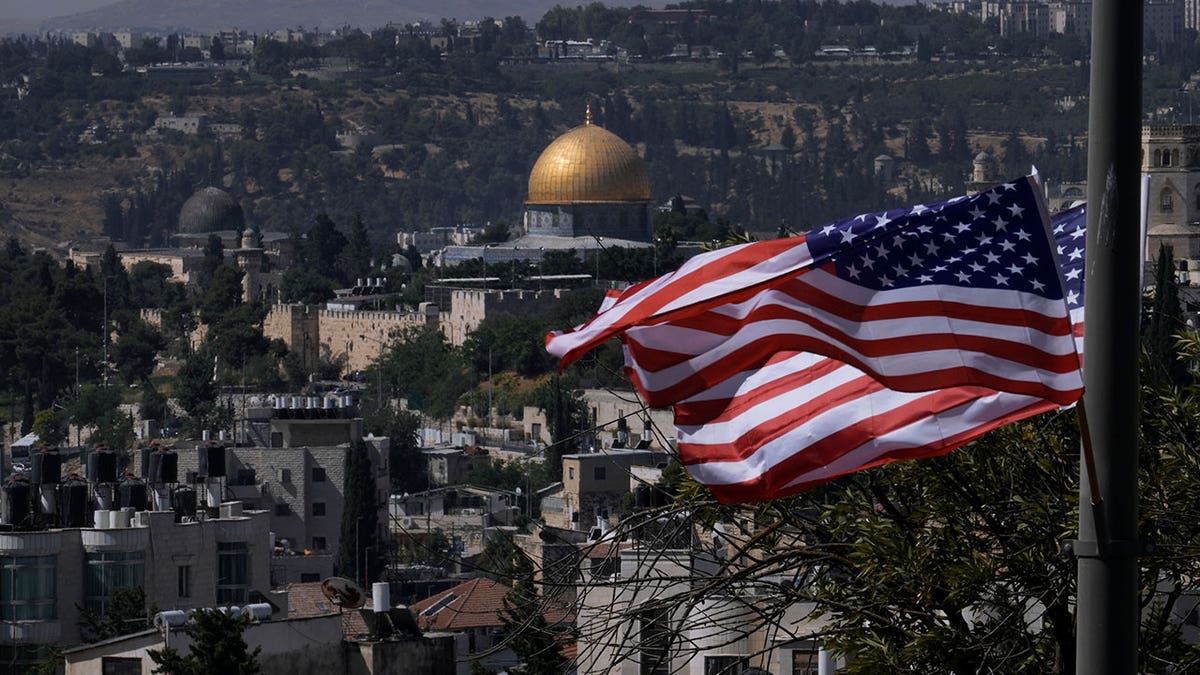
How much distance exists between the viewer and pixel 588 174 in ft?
396

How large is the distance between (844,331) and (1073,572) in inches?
68.9

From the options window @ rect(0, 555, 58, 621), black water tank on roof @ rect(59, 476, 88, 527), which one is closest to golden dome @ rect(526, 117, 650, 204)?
black water tank on roof @ rect(59, 476, 88, 527)

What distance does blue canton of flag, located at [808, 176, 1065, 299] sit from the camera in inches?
376

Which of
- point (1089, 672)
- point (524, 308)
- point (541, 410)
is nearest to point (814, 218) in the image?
point (524, 308)

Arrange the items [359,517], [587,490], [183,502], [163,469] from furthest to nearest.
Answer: [587,490] → [359,517] → [163,469] → [183,502]

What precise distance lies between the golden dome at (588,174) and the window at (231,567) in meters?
87.9

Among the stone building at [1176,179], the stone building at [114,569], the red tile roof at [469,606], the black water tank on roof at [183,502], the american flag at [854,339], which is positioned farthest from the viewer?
the stone building at [1176,179]

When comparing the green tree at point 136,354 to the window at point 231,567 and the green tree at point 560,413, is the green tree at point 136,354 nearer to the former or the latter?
the green tree at point 560,413

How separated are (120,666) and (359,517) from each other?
99.0ft

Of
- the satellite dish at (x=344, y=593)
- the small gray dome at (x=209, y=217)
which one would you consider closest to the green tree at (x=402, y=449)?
the satellite dish at (x=344, y=593)

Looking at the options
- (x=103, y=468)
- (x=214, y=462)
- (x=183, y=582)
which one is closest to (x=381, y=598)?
(x=183, y=582)

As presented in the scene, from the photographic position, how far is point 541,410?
77.6 metres

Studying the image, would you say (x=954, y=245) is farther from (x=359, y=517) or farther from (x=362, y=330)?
(x=362, y=330)

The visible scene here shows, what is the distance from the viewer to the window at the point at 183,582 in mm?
30594
